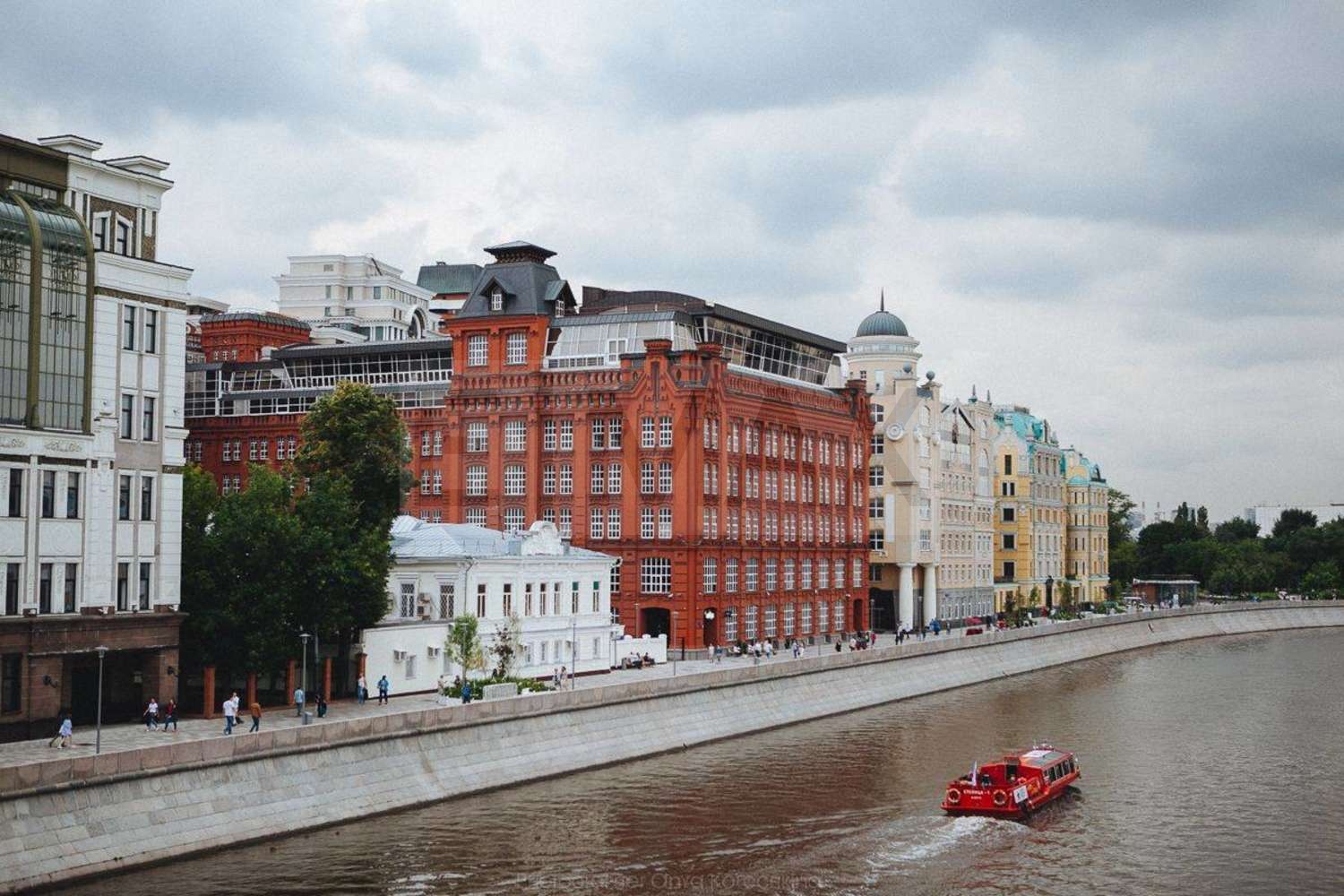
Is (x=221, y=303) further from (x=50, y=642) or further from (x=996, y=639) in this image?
(x=50, y=642)

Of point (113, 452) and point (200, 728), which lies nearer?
point (200, 728)

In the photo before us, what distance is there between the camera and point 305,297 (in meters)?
192

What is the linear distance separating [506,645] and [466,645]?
16.4 feet

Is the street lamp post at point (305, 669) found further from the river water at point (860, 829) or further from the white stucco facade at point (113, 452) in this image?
the river water at point (860, 829)

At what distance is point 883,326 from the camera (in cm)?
15612

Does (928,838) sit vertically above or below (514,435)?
below

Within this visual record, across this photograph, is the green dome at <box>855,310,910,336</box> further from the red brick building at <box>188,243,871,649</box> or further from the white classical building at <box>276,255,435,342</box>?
the white classical building at <box>276,255,435,342</box>

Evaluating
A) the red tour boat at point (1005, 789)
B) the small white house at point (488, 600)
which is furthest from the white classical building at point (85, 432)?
the red tour boat at point (1005, 789)

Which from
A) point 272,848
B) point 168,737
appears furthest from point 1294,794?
point 168,737

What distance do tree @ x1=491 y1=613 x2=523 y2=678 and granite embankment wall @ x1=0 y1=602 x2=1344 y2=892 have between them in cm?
879

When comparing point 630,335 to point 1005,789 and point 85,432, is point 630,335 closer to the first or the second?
point 85,432

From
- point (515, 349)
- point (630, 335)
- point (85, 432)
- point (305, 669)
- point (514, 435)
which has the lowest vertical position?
point (305, 669)

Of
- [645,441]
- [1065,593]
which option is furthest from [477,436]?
[1065,593]

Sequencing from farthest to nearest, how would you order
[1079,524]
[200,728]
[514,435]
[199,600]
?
[1079,524] → [514,435] → [199,600] → [200,728]
